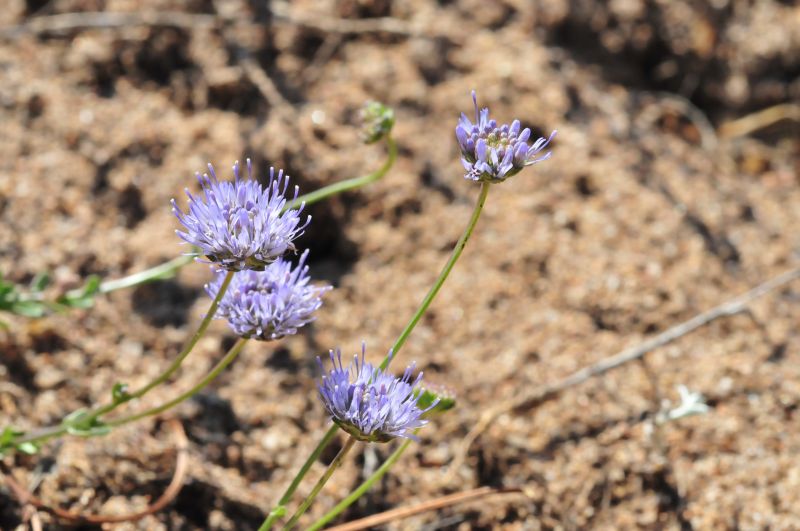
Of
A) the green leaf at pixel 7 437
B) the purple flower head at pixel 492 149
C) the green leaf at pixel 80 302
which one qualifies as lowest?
the green leaf at pixel 7 437

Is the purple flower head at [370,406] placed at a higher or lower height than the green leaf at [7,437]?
lower

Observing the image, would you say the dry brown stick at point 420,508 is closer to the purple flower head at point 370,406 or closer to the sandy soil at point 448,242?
the sandy soil at point 448,242

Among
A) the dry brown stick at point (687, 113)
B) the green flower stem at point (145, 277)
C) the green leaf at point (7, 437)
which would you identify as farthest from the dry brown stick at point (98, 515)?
the dry brown stick at point (687, 113)

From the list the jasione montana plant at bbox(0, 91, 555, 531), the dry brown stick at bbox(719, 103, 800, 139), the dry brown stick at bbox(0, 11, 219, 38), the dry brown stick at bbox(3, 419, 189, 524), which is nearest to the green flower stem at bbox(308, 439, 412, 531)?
the jasione montana plant at bbox(0, 91, 555, 531)

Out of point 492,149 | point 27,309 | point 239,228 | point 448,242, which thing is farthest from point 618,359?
point 27,309

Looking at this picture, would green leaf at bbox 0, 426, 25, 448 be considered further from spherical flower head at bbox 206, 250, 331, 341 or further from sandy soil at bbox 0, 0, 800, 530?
spherical flower head at bbox 206, 250, 331, 341
